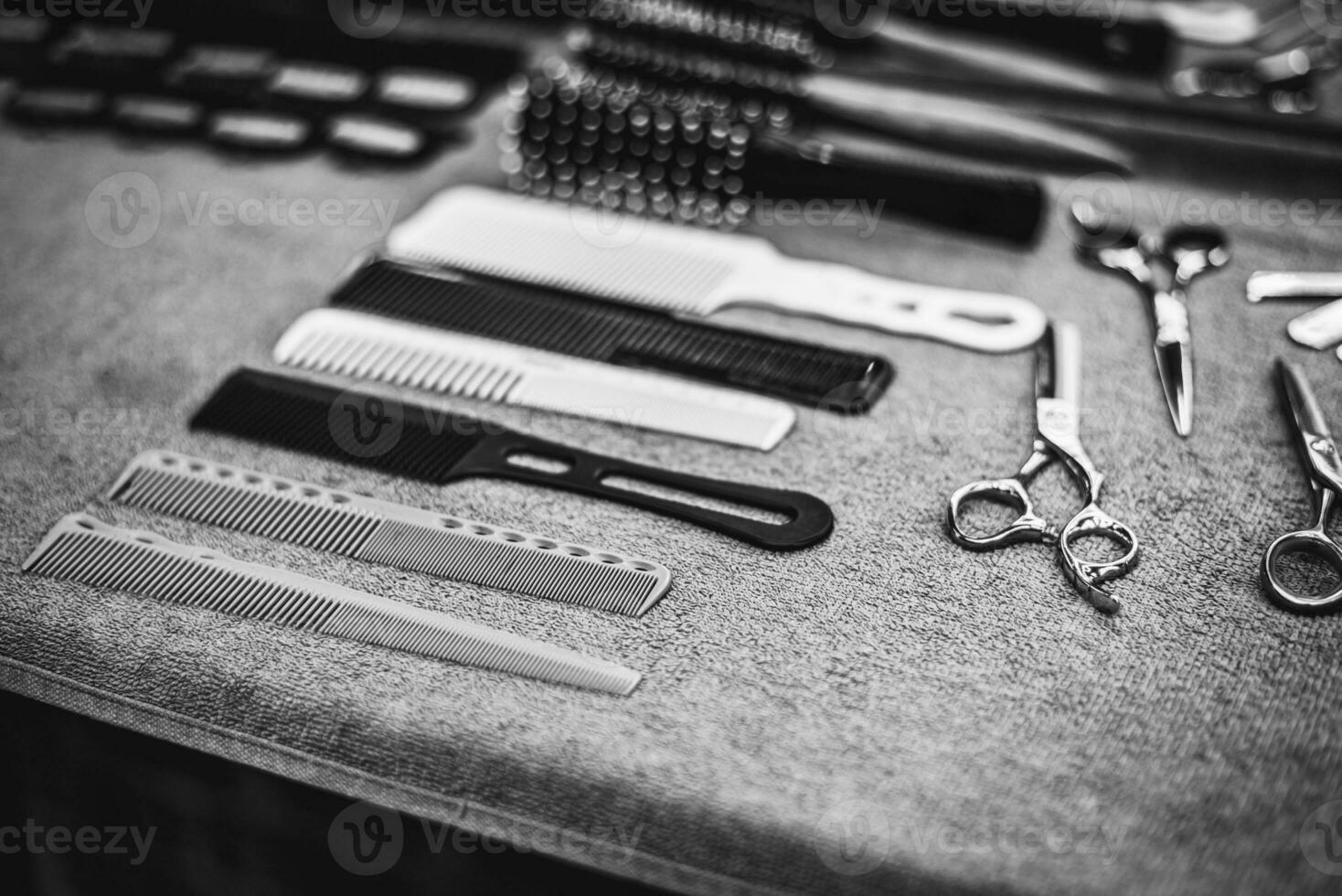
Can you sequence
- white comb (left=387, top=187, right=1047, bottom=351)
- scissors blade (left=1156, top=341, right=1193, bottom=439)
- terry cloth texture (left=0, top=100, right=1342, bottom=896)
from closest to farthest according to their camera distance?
terry cloth texture (left=0, top=100, right=1342, bottom=896)
scissors blade (left=1156, top=341, right=1193, bottom=439)
white comb (left=387, top=187, right=1047, bottom=351)

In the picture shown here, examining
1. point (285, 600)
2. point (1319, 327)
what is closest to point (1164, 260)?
point (1319, 327)

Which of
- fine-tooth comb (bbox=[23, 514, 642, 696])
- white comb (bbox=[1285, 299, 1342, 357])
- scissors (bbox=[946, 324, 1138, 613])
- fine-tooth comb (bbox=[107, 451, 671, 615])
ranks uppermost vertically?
white comb (bbox=[1285, 299, 1342, 357])

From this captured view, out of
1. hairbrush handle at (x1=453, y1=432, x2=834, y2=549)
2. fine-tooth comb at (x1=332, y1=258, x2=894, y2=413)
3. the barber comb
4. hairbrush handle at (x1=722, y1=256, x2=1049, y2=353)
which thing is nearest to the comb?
hairbrush handle at (x1=453, y1=432, x2=834, y2=549)

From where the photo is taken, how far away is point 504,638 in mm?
809

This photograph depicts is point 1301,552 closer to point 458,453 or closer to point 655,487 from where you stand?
point 655,487

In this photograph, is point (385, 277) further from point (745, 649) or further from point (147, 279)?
point (745, 649)

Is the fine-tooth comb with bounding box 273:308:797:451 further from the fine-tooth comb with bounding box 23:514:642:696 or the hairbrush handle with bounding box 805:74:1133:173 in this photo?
the hairbrush handle with bounding box 805:74:1133:173

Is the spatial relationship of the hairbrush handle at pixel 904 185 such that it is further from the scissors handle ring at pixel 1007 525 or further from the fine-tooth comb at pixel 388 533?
the fine-tooth comb at pixel 388 533

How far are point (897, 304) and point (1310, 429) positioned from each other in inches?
14.3

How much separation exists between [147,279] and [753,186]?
64cm

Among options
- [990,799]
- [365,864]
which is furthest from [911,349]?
[365,864]

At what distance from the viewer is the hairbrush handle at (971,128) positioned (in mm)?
1274

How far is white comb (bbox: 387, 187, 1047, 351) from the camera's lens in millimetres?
1076

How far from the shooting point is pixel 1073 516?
886 mm
